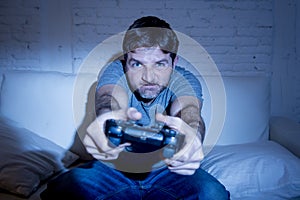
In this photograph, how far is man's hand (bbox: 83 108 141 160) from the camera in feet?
2.81

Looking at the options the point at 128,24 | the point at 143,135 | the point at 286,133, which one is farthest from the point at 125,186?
the point at 128,24

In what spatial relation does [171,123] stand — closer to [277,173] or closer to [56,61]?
[277,173]

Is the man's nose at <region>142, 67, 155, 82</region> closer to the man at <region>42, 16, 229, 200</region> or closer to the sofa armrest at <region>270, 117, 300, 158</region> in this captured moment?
the man at <region>42, 16, 229, 200</region>

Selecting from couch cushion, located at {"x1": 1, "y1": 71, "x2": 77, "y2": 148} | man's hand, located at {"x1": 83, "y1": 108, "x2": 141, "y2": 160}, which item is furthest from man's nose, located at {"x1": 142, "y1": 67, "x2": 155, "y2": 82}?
couch cushion, located at {"x1": 1, "y1": 71, "x2": 77, "y2": 148}

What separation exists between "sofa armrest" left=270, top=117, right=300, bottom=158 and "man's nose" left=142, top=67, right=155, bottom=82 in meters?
0.73

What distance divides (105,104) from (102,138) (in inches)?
12.4

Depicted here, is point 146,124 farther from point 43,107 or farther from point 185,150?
point 43,107

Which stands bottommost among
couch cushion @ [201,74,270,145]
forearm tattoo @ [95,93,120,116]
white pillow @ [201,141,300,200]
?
white pillow @ [201,141,300,200]

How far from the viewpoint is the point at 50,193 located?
1.06m

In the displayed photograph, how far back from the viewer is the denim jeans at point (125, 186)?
1037 mm

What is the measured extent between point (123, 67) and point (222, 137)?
1.91 feet

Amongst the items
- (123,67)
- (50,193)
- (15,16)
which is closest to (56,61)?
(15,16)

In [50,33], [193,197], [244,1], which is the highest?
[244,1]

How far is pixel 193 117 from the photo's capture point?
3.78 ft
